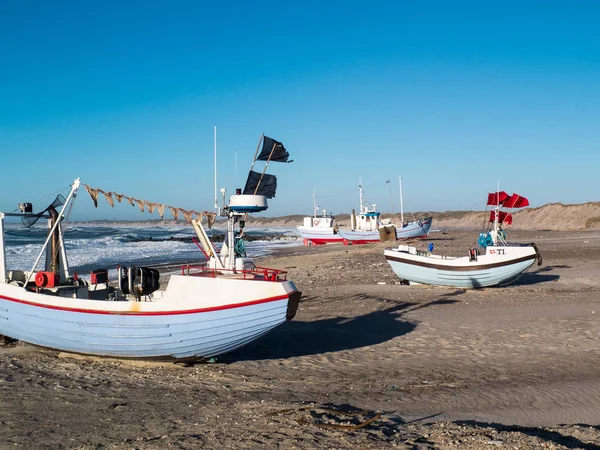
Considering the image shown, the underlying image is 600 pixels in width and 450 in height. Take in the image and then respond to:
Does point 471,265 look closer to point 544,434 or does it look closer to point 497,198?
point 497,198

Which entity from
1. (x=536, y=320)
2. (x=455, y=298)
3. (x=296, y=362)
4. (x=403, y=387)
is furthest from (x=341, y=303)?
(x=403, y=387)

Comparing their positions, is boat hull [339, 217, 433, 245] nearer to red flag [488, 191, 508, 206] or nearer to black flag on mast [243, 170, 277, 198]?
red flag [488, 191, 508, 206]

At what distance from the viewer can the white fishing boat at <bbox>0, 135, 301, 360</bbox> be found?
363 inches

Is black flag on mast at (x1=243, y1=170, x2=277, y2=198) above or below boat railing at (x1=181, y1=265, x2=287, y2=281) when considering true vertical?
above

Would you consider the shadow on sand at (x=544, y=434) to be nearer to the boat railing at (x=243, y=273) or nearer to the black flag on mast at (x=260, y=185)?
the boat railing at (x=243, y=273)

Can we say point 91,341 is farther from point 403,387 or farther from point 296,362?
point 403,387

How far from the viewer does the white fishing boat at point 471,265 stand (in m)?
19.4

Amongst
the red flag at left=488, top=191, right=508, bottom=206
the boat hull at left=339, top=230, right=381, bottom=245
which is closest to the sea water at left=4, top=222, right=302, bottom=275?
the boat hull at left=339, top=230, right=381, bottom=245

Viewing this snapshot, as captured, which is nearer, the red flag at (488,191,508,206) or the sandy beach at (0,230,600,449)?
the sandy beach at (0,230,600,449)

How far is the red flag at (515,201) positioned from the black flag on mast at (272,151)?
1289cm

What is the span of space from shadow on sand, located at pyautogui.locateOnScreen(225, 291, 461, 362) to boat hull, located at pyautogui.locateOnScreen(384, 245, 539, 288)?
4395mm

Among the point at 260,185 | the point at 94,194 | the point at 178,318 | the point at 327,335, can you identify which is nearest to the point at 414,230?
the point at 327,335

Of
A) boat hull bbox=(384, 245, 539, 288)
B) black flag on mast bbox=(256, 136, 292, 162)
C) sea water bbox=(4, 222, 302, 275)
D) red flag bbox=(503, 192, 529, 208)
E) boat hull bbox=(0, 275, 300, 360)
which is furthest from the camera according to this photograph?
sea water bbox=(4, 222, 302, 275)

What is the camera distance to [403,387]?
8.84 m
